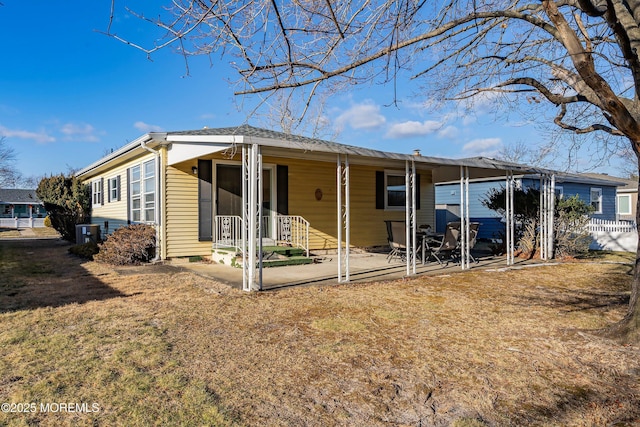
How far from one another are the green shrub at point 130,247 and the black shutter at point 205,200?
1.16m

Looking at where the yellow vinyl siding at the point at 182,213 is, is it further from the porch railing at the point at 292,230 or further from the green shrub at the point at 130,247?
the porch railing at the point at 292,230

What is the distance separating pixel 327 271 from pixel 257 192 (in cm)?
233

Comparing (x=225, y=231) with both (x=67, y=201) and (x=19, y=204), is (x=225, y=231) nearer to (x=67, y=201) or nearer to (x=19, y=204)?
(x=67, y=201)

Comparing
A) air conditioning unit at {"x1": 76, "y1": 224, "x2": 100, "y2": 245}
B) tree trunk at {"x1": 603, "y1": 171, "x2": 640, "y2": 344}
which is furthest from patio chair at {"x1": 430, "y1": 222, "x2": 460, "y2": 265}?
air conditioning unit at {"x1": 76, "y1": 224, "x2": 100, "y2": 245}

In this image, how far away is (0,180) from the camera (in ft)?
122

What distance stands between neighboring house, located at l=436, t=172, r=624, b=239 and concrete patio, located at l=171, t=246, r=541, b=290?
782 centimetres

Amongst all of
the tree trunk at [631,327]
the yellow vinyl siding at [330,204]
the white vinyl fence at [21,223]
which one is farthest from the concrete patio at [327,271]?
the white vinyl fence at [21,223]

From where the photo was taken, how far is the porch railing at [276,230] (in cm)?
992

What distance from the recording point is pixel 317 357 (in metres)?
3.67

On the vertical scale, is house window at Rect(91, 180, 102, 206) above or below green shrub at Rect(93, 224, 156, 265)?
above

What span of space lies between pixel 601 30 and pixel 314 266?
6.90 m

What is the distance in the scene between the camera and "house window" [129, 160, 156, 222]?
10320 millimetres

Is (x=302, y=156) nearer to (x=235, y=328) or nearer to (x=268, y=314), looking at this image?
(x=268, y=314)

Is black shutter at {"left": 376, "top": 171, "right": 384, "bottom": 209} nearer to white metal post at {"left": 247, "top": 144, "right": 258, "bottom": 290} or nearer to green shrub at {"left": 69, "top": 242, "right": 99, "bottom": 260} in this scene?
white metal post at {"left": 247, "top": 144, "right": 258, "bottom": 290}
